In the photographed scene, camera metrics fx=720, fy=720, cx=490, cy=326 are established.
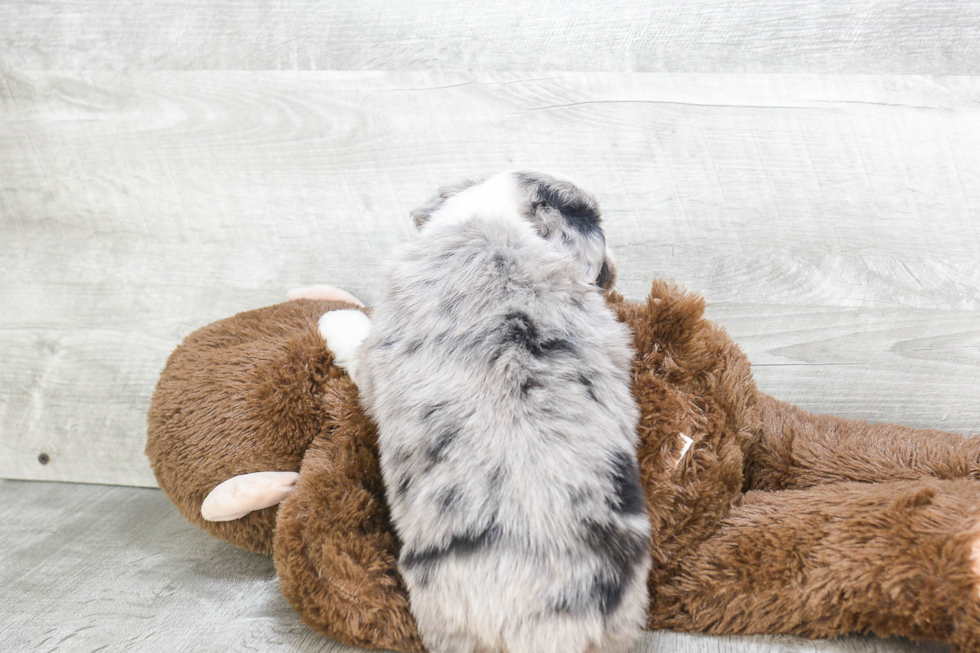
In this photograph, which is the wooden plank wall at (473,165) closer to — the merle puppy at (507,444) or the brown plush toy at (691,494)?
the brown plush toy at (691,494)

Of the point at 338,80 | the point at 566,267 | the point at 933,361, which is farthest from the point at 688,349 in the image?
the point at 338,80

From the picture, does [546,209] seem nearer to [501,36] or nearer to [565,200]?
[565,200]

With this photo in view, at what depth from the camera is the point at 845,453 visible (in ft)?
3.93

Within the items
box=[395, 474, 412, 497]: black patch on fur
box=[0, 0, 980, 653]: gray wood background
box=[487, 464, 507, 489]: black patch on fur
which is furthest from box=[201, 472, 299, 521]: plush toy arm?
box=[487, 464, 507, 489]: black patch on fur

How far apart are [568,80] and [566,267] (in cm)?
58

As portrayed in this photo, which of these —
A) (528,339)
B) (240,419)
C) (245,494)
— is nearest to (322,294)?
(240,419)

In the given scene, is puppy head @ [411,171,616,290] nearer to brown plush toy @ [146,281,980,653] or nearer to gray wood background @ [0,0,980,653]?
brown plush toy @ [146,281,980,653]

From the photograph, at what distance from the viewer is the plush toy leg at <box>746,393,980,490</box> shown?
1.17 m

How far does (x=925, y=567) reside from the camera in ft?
3.00

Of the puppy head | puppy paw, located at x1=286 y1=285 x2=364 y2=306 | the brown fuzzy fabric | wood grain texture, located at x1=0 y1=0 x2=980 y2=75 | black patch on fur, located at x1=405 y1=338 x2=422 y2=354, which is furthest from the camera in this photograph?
puppy paw, located at x1=286 y1=285 x2=364 y2=306

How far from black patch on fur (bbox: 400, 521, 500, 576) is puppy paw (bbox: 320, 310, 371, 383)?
368 mm

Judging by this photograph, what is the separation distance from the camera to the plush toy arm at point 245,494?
3.89 feet

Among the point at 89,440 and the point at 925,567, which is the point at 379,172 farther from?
the point at 925,567

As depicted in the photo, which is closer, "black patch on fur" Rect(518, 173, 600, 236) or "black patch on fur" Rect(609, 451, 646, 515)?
"black patch on fur" Rect(609, 451, 646, 515)
